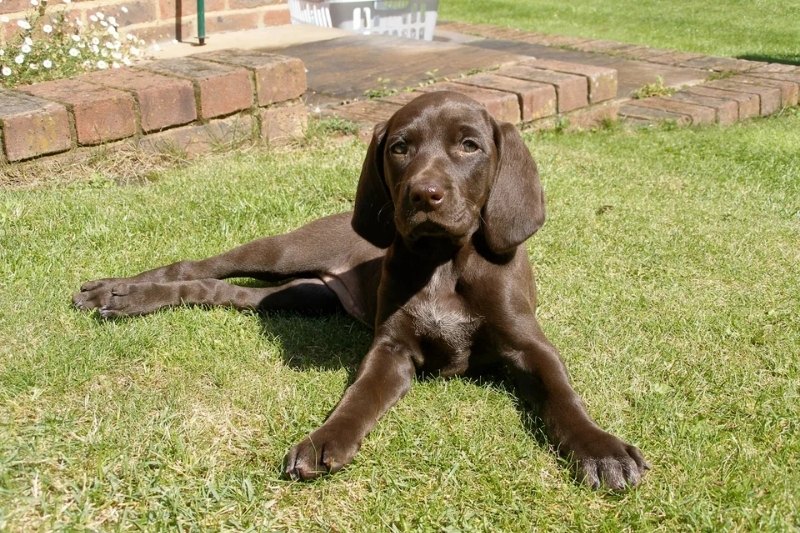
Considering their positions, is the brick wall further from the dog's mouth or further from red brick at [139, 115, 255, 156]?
the dog's mouth

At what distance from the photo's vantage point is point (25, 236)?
4297mm

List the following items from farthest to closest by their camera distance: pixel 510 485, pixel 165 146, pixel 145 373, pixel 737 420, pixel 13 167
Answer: pixel 165 146
pixel 13 167
pixel 145 373
pixel 737 420
pixel 510 485

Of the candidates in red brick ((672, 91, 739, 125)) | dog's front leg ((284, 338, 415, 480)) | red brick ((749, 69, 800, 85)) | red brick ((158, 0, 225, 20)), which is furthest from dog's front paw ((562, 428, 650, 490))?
red brick ((749, 69, 800, 85))

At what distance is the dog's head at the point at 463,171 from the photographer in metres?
3.15

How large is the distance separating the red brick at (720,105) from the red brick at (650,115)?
12.7 inches

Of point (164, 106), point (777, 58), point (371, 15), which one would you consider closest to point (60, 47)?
point (164, 106)

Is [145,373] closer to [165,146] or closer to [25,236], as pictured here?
[25,236]

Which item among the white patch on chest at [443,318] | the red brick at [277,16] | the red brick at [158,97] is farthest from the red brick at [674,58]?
the white patch on chest at [443,318]

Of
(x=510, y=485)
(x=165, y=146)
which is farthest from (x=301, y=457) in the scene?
(x=165, y=146)

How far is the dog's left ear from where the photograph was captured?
3293 mm

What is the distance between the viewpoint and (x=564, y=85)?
6.58m

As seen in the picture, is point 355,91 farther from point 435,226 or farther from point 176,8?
point 435,226

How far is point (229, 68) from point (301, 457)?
10.9 feet

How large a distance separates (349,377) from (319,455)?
0.70 meters
